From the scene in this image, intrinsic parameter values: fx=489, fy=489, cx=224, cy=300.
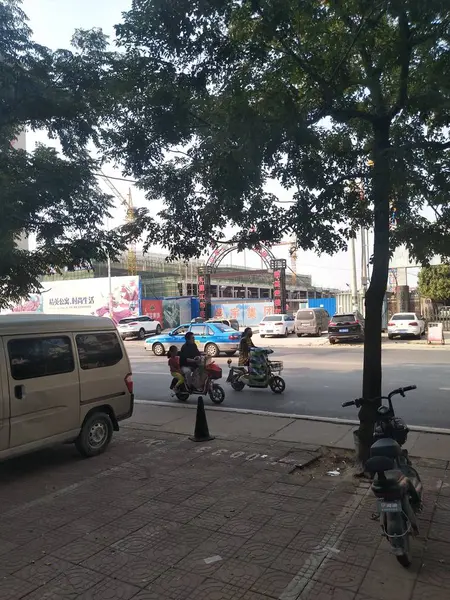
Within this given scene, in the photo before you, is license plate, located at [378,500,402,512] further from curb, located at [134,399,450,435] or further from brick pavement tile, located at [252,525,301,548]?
curb, located at [134,399,450,435]

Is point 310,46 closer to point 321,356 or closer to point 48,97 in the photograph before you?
point 48,97

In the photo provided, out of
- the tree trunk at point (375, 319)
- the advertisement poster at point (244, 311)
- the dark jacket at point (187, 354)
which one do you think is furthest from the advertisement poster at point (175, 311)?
the tree trunk at point (375, 319)

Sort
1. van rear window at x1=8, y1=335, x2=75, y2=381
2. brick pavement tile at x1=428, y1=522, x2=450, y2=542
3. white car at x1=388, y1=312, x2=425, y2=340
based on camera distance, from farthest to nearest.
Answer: white car at x1=388, y1=312, x2=425, y2=340, van rear window at x1=8, y1=335, x2=75, y2=381, brick pavement tile at x1=428, y1=522, x2=450, y2=542

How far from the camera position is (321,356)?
19500mm

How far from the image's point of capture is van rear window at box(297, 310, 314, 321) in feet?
96.3

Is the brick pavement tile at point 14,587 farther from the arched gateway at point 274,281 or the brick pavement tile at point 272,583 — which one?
the arched gateway at point 274,281

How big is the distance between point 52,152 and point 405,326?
21.9 m

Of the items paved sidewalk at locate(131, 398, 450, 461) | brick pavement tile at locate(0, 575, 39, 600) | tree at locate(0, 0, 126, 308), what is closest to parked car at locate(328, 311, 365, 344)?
paved sidewalk at locate(131, 398, 450, 461)

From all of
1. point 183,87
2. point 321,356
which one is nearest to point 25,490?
point 183,87

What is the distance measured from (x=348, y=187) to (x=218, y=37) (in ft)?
7.87

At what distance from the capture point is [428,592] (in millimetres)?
3195

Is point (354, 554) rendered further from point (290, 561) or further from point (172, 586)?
point (172, 586)

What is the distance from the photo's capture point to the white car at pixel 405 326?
25609 mm

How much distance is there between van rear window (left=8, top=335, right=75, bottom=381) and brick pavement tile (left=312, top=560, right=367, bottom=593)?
378 centimetres
